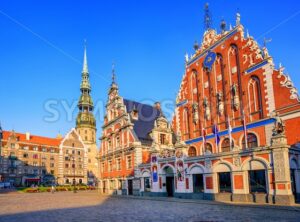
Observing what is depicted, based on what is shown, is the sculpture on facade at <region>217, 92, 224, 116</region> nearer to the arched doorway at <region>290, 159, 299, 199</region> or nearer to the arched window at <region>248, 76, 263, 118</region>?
the arched window at <region>248, 76, 263, 118</region>

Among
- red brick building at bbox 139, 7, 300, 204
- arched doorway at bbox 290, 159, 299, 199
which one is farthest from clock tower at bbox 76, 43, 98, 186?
arched doorway at bbox 290, 159, 299, 199

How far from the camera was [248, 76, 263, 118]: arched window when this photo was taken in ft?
91.2

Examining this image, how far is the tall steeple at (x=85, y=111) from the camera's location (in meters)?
106

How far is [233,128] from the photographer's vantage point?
1161 inches

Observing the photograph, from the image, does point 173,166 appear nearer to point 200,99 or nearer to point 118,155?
point 200,99

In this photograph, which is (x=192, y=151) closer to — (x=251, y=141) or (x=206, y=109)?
(x=206, y=109)

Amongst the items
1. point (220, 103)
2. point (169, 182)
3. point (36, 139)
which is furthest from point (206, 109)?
point (36, 139)

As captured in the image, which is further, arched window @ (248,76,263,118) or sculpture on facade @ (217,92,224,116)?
sculpture on facade @ (217,92,224,116)

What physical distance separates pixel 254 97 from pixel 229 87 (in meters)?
3.45

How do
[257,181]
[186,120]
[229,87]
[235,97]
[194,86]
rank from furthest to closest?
[186,120] < [194,86] < [229,87] < [235,97] < [257,181]

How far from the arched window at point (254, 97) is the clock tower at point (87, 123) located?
8409 centimetres

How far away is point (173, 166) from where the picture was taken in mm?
32438

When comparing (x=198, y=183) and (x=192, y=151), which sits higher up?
(x=192, y=151)

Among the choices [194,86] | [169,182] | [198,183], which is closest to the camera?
[198,183]
